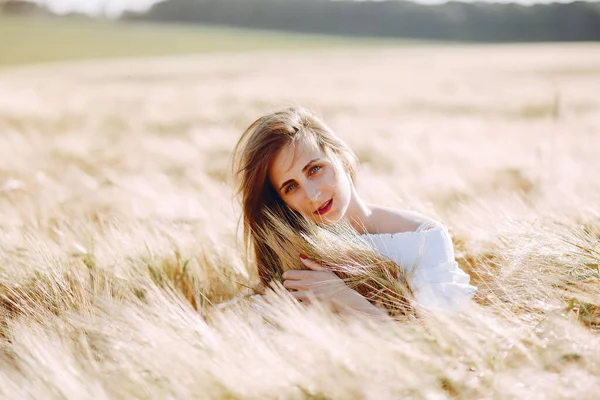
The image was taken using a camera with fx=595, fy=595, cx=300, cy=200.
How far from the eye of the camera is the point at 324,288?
176 cm

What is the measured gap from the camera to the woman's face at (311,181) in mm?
1947

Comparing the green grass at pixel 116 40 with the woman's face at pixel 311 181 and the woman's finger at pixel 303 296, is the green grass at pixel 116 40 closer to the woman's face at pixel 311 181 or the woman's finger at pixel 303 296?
the woman's face at pixel 311 181

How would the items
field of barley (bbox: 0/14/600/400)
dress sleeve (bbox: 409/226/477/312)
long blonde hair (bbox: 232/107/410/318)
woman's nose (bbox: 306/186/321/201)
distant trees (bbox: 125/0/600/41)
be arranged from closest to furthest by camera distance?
field of barley (bbox: 0/14/600/400) < dress sleeve (bbox: 409/226/477/312) < long blonde hair (bbox: 232/107/410/318) < woman's nose (bbox: 306/186/321/201) < distant trees (bbox: 125/0/600/41)

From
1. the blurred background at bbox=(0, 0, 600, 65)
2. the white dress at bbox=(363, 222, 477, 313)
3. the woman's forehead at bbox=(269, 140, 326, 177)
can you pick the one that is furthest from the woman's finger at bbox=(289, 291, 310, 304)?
the blurred background at bbox=(0, 0, 600, 65)

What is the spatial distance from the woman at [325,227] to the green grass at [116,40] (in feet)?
108

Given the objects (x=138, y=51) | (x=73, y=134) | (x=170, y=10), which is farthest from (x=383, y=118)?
(x=170, y=10)

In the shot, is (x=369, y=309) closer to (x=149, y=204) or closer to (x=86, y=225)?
(x=86, y=225)

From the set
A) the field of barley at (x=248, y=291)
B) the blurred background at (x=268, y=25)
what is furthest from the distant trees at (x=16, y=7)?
the field of barley at (x=248, y=291)

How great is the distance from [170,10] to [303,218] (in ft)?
176

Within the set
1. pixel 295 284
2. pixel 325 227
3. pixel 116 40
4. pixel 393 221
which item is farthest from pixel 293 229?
pixel 116 40

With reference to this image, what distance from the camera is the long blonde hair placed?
1.76 metres

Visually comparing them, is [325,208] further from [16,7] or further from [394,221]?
[16,7]

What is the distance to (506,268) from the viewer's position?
180 centimetres

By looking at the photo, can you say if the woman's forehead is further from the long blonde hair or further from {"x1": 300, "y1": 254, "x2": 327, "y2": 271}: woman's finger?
{"x1": 300, "y1": 254, "x2": 327, "y2": 271}: woman's finger
